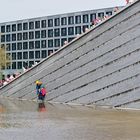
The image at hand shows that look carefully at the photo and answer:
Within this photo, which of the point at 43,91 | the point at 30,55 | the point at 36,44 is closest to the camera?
the point at 43,91

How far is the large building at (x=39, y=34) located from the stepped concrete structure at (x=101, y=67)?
74227 millimetres

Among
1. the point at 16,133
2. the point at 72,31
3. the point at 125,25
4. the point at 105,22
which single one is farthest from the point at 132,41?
the point at 72,31

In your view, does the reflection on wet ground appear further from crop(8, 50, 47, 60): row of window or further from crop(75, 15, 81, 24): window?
crop(8, 50, 47, 60): row of window

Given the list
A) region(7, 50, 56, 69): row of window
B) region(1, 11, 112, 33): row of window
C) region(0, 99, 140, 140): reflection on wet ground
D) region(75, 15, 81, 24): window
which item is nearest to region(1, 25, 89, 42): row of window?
region(75, 15, 81, 24): window

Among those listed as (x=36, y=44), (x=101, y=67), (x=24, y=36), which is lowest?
(x=101, y=67)

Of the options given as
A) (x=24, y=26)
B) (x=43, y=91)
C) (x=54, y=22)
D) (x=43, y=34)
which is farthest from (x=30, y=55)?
(x=43, y=91)

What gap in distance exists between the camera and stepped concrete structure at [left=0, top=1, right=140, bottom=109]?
2962 centimetres

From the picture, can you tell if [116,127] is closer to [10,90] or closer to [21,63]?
[10,90]

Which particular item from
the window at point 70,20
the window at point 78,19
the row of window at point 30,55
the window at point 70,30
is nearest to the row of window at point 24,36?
the row of window at point 30,55

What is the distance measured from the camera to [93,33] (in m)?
35.9

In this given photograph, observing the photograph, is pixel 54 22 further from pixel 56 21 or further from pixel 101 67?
pixel 101 67

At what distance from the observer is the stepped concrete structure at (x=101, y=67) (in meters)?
29.6

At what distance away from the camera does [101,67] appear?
3259 cm

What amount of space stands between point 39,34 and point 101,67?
8989 cm
